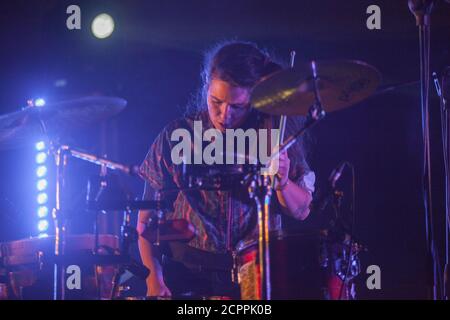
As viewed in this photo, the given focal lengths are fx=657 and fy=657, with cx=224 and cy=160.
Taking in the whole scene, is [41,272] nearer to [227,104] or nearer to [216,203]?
[216,203]

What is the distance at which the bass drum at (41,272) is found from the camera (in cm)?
291

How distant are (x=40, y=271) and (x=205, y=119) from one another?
3.34 feet

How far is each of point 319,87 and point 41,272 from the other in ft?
4.95

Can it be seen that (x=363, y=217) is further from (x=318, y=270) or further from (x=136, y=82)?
(x=136, y=82)

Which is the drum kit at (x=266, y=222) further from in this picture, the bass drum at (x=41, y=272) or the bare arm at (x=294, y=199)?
the bare arm at (x=294, y=199)

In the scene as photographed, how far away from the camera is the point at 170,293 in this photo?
9.36 feet

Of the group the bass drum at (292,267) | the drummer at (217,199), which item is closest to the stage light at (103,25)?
the drummer at (217,199)

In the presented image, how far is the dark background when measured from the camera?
327cm

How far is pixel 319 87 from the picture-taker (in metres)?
2.43

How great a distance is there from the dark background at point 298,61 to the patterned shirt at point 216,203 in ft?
1.40

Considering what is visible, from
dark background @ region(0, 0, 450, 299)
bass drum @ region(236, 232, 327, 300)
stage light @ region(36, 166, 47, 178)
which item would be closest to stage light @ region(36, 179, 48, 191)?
stage light @ region(36, 166, 47, 178)

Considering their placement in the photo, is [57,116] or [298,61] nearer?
[57,116]

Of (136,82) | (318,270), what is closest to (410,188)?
(318,270)

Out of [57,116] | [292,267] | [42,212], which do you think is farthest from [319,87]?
[42,212]
